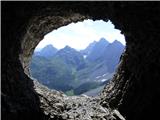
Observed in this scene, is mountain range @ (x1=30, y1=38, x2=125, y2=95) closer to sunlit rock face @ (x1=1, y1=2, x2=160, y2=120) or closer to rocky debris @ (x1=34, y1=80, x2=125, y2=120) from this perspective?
rocky debris @ (x1=34, y1=80, x2=125, y2=120)

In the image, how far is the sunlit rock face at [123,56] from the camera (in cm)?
906

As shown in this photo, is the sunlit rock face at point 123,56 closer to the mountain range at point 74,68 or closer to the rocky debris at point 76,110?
the rocky debris at point 76,110

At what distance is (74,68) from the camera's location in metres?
75.8

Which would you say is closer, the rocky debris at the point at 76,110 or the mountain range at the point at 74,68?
the rocky debris at the point at 76,110

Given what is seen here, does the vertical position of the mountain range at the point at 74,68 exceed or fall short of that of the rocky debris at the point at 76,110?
it exceeds it

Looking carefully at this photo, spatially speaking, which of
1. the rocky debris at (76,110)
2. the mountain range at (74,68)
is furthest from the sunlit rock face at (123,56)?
the mountain range at (74,68)

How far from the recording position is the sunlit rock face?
357 inches

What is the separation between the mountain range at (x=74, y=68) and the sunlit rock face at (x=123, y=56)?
40.2 meters

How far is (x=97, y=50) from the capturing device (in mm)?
85688

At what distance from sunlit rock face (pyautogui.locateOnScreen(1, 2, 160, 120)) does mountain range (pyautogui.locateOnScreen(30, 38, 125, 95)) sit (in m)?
40.2

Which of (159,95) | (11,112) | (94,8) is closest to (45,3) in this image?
(94,8)

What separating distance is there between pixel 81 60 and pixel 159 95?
67.5 m

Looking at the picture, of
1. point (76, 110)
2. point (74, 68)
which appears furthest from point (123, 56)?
point (74, 68)

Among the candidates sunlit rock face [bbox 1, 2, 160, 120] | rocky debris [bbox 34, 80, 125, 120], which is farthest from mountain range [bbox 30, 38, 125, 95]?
sunlit rock face [bbox 1, 2, 160, 120]
